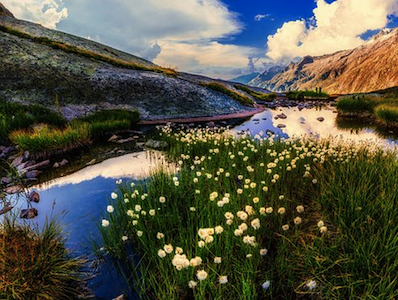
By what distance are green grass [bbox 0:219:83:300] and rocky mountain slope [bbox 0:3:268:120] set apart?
16.2 meters

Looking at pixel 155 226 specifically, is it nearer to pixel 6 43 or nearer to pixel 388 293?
pixel 388 293

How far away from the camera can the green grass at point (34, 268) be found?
3.76 meters

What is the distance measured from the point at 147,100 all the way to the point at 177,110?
2.79 meters

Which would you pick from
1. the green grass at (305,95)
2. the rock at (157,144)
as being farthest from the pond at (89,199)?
the green grass at (305,95)

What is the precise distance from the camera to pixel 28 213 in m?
6.57

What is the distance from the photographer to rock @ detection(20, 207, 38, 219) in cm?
652

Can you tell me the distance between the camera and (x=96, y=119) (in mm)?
17516

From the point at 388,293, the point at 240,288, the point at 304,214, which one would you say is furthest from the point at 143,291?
the point at 304,214

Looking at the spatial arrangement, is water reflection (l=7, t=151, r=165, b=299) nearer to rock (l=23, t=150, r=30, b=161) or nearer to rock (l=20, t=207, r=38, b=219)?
rock (l=20, t=207, r=38, b=219)

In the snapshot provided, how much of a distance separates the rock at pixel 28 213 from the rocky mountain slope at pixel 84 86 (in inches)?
541

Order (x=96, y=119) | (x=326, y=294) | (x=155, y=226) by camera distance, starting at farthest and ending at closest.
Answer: (x=96, y=119) < (x=155, y=226) < (x=326, y=294)

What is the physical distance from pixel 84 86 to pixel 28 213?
17746 millimetres

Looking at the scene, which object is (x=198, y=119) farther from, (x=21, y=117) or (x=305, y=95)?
(x=305, y=95)

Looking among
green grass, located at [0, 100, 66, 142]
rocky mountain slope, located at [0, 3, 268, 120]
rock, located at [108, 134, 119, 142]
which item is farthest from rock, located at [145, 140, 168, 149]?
rocky mountain slope, located at [0, 3, 268, 120]
